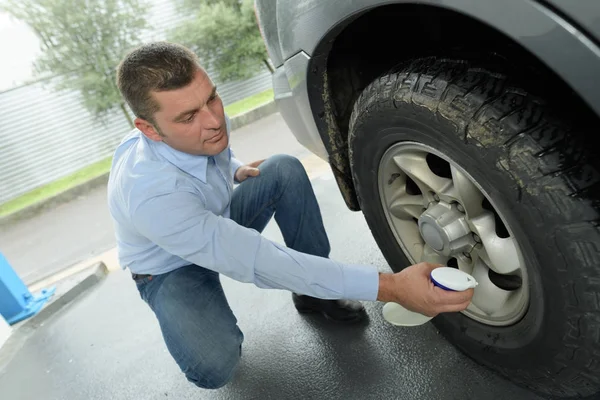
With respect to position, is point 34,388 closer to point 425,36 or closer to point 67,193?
point 425,36

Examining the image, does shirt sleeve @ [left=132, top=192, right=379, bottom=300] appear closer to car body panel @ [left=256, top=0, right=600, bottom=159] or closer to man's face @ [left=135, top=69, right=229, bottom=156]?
man's face @ [left=135, top=69, right=229, bottom=156]

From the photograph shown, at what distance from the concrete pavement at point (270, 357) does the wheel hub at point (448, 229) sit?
390 mm

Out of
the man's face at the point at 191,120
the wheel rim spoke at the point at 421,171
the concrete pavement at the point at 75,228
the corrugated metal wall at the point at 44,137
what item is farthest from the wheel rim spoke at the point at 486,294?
the corrugated metal wall at the point at 44,137

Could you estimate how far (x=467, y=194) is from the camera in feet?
3.49

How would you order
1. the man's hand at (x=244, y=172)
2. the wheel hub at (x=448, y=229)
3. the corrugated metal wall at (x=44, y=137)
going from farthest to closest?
the corrugated metal wall at (x=44, y=137) → the man's hand at (x=244, y=172) → the wheel hub at (x=448, y=229)

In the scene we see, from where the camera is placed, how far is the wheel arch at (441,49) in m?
0.69

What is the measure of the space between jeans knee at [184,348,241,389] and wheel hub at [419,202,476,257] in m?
0.75

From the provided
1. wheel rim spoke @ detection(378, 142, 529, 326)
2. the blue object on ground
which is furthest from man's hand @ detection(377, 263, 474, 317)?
the blue object on ground

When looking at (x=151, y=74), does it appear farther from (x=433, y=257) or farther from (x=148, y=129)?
(x=433, y=257)

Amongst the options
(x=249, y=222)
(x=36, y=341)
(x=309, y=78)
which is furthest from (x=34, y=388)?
(x=309, y=78)

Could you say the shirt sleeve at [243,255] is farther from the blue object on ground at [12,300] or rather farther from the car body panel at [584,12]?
the blue object on ground at [12,300]

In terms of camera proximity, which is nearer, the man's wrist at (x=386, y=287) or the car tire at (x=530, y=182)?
the car tire at (x=530, y=182)

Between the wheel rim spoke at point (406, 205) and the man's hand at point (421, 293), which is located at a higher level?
the wheel rim spoke at point (406, 205)

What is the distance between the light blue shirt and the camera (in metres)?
1.17
